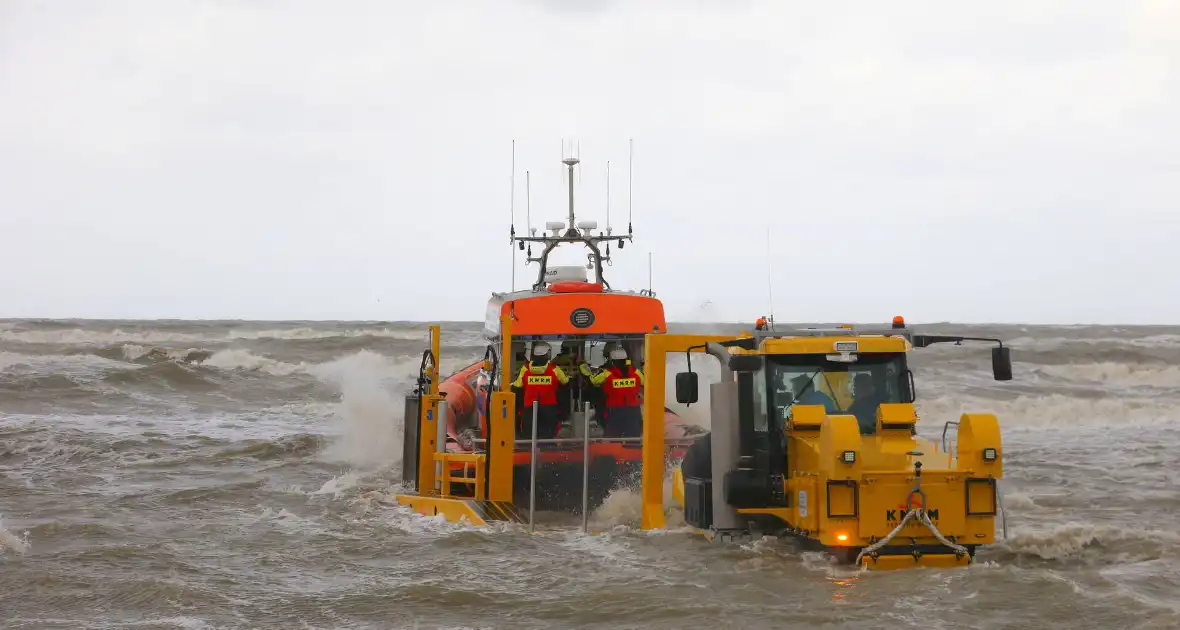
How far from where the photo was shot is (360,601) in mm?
8922

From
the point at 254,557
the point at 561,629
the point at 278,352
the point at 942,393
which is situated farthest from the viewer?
the point at 278,352

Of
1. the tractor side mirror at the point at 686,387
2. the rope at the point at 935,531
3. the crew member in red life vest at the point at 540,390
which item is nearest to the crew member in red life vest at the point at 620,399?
the crew member in red life vest at the point at 540,390

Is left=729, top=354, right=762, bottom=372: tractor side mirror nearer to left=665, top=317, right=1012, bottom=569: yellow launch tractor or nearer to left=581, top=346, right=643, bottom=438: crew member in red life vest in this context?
left=665, top=317, right=1012, bottom=569: yellow launch tractor

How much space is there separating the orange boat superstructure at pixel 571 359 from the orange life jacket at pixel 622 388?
209mm

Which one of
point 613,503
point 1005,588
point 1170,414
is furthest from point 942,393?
point 1005,588

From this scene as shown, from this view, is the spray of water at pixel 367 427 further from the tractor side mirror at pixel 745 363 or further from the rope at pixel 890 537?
the rope at pixel 890 537

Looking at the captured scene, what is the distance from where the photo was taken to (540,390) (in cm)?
1243

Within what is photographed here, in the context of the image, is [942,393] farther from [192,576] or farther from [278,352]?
[278,352]

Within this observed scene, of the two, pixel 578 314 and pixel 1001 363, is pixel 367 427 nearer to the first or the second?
pixel 578 314

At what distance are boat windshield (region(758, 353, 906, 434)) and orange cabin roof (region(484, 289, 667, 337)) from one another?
3863 millimetres

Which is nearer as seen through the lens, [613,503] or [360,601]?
[360,601]

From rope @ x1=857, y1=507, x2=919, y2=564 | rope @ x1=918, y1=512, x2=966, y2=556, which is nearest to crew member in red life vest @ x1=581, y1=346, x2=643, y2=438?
rope @ x1=857, y1=507, x2=919, y2=564

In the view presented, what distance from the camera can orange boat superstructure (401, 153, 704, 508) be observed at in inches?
481

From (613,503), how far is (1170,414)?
1745 centimetres
